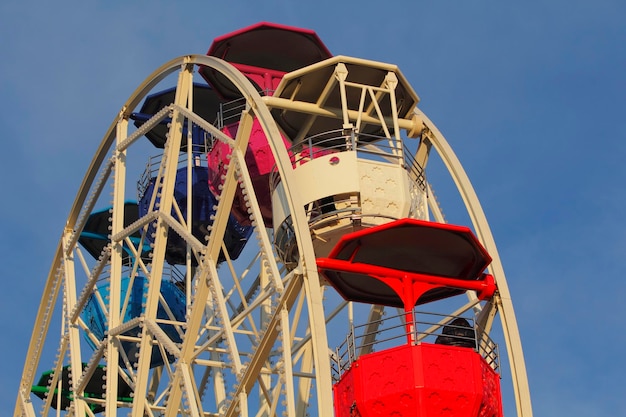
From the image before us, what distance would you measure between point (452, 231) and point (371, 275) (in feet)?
6.29

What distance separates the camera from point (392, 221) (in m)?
28.7

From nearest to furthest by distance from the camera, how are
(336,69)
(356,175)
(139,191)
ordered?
(356,175) < (336,69) < (139,191)

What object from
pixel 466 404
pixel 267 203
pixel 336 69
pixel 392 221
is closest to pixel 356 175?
pixel 392 221

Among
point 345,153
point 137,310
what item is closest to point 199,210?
point 137,310

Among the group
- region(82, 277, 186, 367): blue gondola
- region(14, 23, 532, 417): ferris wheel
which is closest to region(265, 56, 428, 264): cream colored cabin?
region(14, 23, 532, 417): ferris wheel

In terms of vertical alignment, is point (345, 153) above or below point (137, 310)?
below

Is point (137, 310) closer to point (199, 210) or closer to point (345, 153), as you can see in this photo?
point (199, 210)

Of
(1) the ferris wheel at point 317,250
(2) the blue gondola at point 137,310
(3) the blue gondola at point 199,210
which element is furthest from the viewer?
(2) the blue gondola at point 137,310

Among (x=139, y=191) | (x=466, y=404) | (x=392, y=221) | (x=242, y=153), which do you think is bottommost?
(x=466, y=404)

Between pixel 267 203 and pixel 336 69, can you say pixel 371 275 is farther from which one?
pixel 267 203

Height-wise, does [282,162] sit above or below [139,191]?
below

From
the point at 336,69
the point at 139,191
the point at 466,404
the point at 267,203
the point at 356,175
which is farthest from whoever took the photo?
the point at 139,191

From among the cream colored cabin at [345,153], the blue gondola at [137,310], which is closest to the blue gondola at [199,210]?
the blue gondola at [137,310]

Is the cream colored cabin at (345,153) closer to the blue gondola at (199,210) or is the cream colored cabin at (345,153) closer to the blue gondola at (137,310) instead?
the blue gondola at (199,210)
